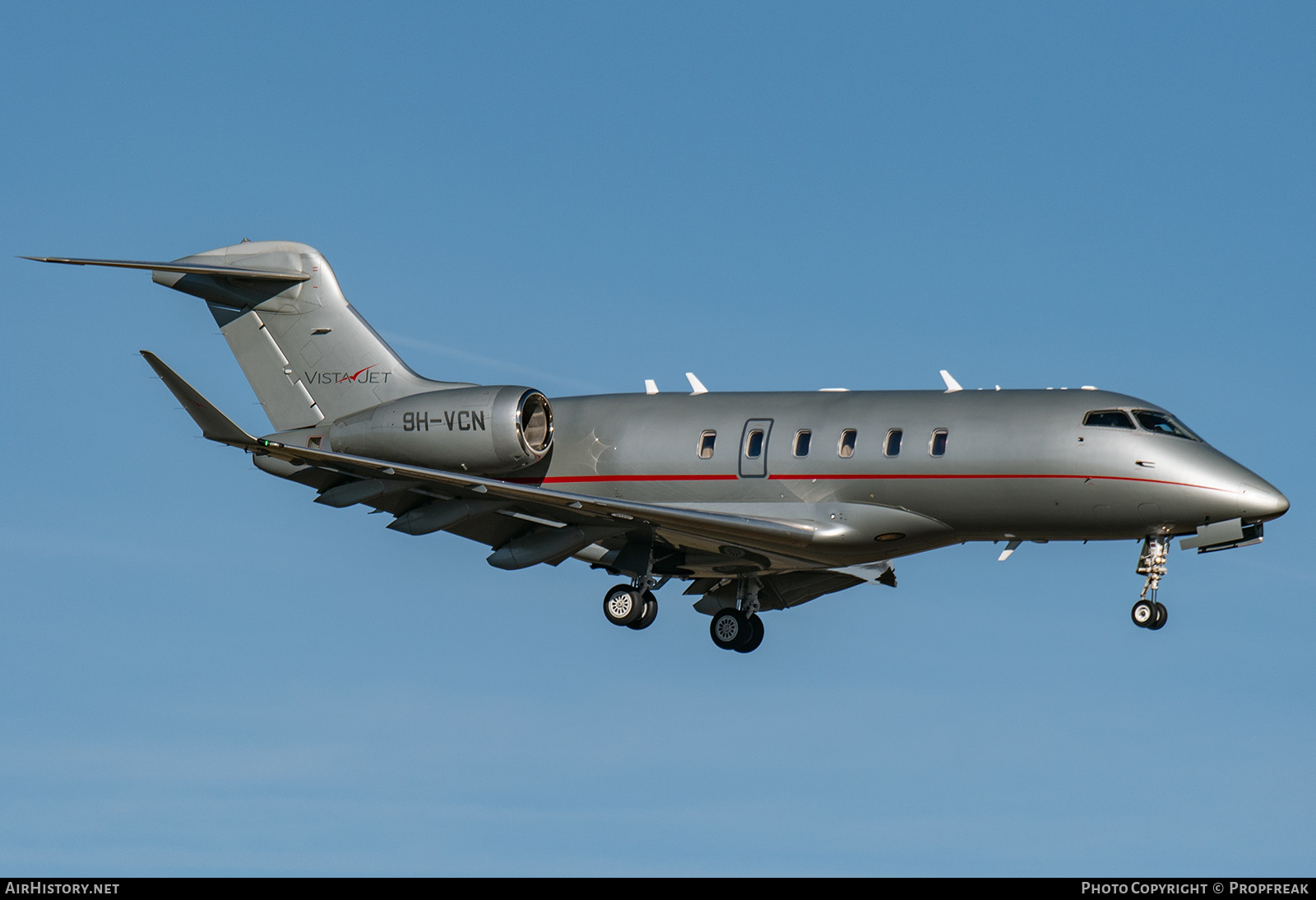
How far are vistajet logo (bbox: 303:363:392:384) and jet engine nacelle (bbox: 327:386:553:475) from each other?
2.02 m

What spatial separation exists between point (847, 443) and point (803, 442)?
2.45 feet

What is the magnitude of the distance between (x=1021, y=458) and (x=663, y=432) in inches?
231

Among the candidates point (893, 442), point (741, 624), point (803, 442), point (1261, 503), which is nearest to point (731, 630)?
point (741, 624)

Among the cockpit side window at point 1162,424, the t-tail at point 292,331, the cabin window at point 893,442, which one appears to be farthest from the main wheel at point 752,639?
the cockpit side window at point 1162,424

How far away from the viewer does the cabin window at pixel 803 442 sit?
28.8 meters

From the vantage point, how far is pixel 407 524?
30.1 metres

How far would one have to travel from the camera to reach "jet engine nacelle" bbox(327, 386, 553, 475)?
30.2 m

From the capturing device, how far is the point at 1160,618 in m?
27.1

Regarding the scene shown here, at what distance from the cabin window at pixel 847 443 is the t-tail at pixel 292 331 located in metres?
8.24

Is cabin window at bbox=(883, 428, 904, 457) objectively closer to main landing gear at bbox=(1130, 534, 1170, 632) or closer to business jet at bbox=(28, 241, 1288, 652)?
business jet at bbox=(28, 241, 1288, 652)

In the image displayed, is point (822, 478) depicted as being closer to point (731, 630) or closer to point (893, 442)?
point (893, 442)

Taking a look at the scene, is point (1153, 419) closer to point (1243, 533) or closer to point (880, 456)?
point (1243, 533)

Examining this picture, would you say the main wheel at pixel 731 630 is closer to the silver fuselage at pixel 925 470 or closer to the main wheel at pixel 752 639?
the main wheel at pixel 752 639
